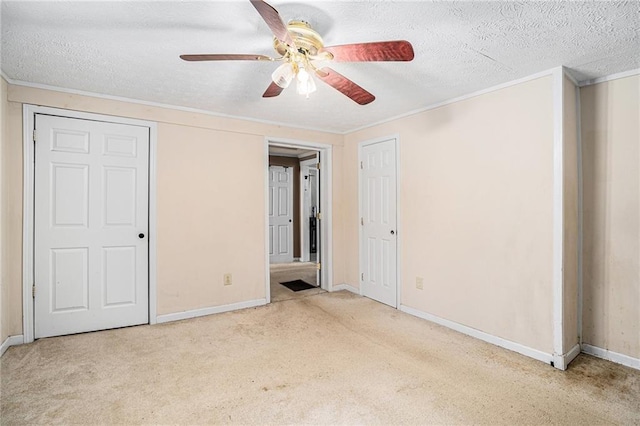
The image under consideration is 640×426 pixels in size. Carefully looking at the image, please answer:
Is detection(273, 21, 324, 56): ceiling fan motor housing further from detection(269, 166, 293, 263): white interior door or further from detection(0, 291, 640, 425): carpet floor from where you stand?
detection(269, 166, 293, 263): white interior door

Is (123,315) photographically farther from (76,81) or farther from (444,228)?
(444,228)

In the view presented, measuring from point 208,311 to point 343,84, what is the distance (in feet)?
→ 9.15

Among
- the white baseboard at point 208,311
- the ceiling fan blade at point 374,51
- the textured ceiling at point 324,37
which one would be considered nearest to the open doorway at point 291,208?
the white baseboard at point 208,311

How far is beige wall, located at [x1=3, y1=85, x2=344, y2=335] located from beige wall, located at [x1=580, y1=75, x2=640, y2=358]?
3053mm

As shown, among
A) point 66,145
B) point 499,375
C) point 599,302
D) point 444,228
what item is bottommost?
point 499,375

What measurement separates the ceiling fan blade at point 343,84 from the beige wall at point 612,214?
6.20 feet

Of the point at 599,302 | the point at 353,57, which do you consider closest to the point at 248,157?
the point at 353,57

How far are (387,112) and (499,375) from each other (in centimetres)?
265

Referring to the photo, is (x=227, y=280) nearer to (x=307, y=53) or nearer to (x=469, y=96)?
(x=307, y=53)

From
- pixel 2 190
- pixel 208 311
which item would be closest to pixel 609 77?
pixel 208 311

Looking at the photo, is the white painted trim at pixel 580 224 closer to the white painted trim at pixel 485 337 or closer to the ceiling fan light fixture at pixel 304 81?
the white painted trim at pixel 485 337

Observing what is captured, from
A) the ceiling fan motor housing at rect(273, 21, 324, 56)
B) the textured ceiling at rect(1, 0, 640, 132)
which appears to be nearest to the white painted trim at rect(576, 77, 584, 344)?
the textured ceiling at rect(1, 0, 640, 132)

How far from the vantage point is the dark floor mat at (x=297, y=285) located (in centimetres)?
469

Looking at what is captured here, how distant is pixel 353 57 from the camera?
170cm
